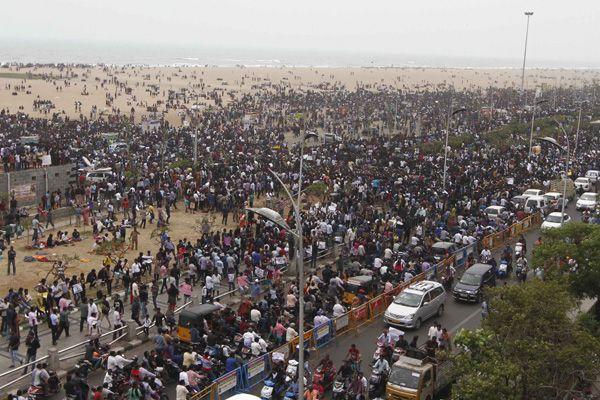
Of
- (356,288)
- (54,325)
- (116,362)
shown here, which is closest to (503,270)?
(356,288)

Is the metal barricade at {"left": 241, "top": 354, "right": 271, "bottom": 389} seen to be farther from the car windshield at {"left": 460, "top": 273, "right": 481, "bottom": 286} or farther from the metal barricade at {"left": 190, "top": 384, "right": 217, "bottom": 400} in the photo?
the car windshield at {"left": 460, "top": 273, "right": 481, "bottom": 286}

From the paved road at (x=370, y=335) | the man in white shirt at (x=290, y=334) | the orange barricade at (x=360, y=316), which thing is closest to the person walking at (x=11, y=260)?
the paved road at (x=370, y=335)

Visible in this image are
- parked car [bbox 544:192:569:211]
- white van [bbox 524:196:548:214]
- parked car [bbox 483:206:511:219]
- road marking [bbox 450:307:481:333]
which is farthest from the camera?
parked car [bbox 544:192:569:211]

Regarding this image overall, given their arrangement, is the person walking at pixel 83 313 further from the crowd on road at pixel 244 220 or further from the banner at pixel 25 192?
the banner at pixel 25 192

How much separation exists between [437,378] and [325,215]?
1530 cm

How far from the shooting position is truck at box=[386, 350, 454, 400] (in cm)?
1550

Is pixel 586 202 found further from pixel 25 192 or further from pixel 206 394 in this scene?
pixel 25 192

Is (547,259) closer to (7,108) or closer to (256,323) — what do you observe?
(256,323)

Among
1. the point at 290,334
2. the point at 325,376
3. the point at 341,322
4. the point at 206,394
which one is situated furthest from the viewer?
the point at 341,322

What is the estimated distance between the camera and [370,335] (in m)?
20.8

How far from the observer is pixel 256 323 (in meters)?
19.6

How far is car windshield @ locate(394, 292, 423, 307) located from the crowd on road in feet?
4.36

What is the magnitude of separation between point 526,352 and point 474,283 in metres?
10.9

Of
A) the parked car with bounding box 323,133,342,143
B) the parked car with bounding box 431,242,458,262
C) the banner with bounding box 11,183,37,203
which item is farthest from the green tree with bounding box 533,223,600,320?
the parked car with bounding box 323,133,342,143
